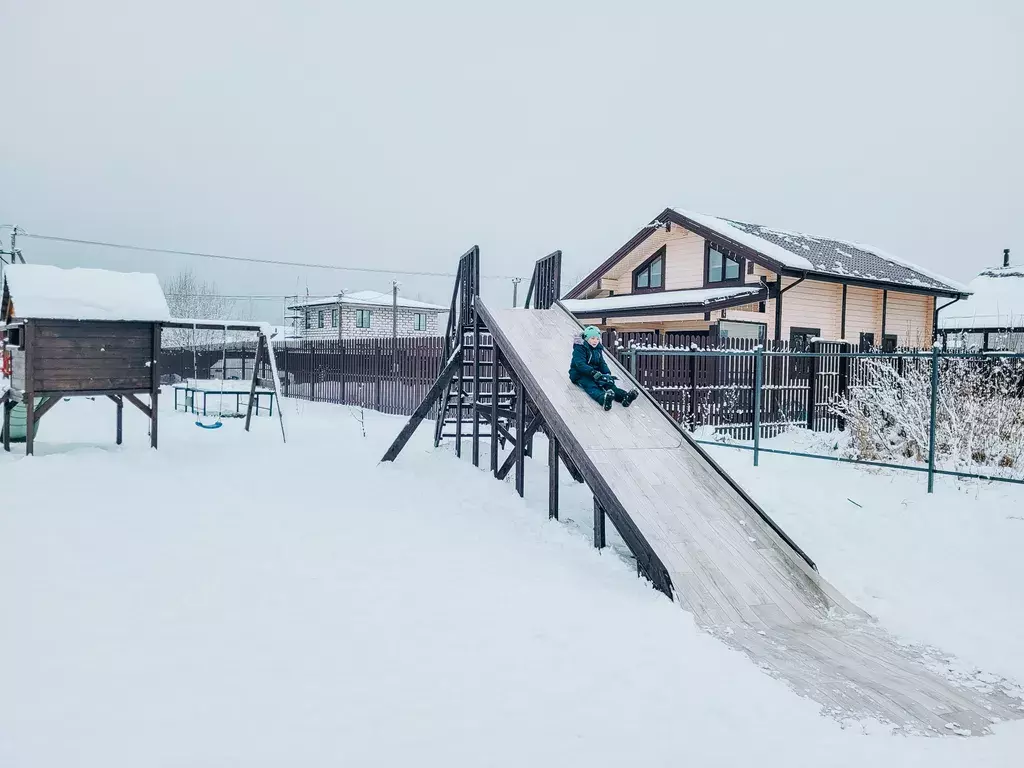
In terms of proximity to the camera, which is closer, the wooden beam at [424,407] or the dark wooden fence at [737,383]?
the wooden beam at [424,407]

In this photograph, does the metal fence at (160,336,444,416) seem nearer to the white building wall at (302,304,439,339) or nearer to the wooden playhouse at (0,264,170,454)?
the wooden playhouse at (0,264,170,454)

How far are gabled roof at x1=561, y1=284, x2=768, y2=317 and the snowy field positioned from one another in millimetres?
9645

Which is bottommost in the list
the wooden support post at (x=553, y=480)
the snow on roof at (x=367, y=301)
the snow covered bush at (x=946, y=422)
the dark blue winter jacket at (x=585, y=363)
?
the wooden support post at (x=553, y=480)

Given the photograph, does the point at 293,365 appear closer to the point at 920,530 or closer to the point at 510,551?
the point at 510,551

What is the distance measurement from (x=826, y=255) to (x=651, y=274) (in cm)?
554

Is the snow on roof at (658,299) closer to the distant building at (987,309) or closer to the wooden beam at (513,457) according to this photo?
the wooden beam at (513,457)

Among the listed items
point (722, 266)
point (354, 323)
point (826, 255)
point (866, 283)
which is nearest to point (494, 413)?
point (722, 266)

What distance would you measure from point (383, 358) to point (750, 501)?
14205 mm

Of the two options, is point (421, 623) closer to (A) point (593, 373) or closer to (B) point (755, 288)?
(A) point (593, 373)

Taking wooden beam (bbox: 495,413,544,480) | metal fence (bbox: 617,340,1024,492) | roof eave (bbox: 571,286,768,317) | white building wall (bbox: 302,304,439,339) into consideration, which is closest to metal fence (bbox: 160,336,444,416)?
metal fence (bbox: 617,340,1024,492)

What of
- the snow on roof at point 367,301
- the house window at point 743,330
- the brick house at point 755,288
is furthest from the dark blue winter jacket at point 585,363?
the snow on roof at point 367,301

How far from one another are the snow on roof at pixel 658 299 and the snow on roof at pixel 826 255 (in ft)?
4.22

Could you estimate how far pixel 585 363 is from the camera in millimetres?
8031

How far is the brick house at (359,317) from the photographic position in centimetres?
4438
